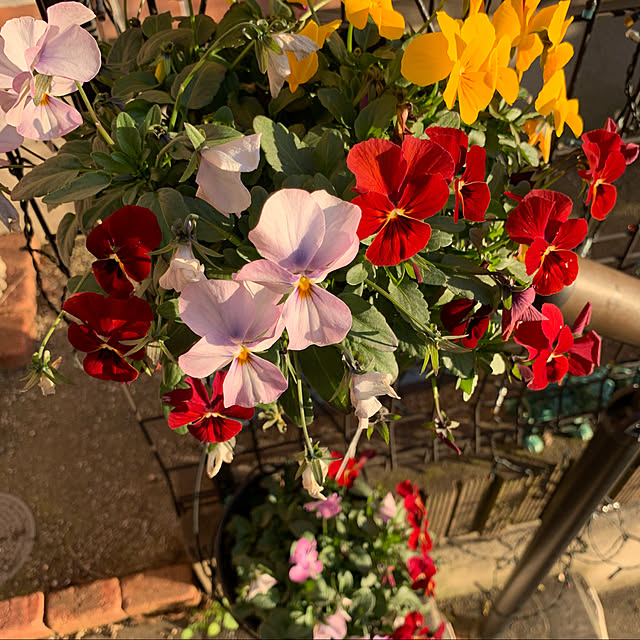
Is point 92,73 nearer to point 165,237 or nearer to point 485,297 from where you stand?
point 165,237

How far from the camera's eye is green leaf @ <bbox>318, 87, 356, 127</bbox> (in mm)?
651

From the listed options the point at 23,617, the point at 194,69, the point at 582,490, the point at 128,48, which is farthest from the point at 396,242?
the point at 23,617

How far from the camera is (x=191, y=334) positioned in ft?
2.06

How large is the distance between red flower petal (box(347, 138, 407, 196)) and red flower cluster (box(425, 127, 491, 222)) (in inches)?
3.3

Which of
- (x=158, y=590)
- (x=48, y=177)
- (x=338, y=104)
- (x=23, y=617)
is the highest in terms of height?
(x=338, y=104)

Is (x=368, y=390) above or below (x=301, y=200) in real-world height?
below

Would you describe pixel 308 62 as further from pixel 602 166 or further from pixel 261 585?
pixel 261 585

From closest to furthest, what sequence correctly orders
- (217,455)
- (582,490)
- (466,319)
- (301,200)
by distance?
(301,200) < (466,319) < (217,455) < (582,490)

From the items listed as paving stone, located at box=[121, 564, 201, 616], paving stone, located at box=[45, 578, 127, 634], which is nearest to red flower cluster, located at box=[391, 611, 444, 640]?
paving stone, located at box=[121, 564, 201, 616]

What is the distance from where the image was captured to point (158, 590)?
71.2 inches

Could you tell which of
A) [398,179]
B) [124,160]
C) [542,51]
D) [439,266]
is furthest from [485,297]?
[124,160]

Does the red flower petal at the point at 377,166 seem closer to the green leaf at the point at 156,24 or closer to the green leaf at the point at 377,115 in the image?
the green leaf at the point at 377,115

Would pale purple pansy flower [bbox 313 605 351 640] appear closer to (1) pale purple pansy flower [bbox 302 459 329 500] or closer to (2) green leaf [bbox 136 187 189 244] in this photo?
(1) pale purple pansy flower [bbox 302 459 329 500]

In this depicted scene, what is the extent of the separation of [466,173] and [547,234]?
0.11 meters
